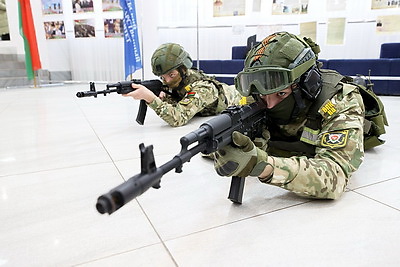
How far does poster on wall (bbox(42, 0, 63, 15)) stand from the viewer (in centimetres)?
689

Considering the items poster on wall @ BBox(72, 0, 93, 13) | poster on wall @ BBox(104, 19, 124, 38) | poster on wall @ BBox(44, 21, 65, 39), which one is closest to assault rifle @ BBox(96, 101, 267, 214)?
poster on wall @ BBox(104, 19, 124, 38)

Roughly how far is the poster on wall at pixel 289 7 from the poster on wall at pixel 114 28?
3.16 metres

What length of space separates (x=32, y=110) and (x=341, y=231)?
351 centimetres

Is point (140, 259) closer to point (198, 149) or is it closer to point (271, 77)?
point (198, 149)

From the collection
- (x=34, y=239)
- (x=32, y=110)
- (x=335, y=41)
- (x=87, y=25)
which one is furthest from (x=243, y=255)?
(x=87, y=25)

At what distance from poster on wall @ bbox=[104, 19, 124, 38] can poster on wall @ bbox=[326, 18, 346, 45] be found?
4.06 meters

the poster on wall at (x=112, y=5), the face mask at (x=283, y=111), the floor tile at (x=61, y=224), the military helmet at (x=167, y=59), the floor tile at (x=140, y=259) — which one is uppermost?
the poster on wall at (x=112, y=5)

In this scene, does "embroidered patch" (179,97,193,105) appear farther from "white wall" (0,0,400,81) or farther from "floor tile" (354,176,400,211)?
"white wall" (0,0,400,81)

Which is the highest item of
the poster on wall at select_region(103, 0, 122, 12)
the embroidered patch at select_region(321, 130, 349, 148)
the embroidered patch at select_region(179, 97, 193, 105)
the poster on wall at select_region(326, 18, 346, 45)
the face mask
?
the poster on wall at select_region(103, 0, 122, 12)

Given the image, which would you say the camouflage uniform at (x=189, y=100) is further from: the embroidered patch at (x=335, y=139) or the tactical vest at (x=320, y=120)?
the embroidered patch at (x=335, y=139)

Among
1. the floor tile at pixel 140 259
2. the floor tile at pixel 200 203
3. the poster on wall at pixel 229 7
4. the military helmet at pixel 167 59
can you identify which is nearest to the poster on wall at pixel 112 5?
the poster on wall at pixel 229 7

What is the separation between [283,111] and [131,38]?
4649 millimetres

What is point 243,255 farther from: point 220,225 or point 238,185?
point 238,185

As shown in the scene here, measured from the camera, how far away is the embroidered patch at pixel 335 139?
119 cm
